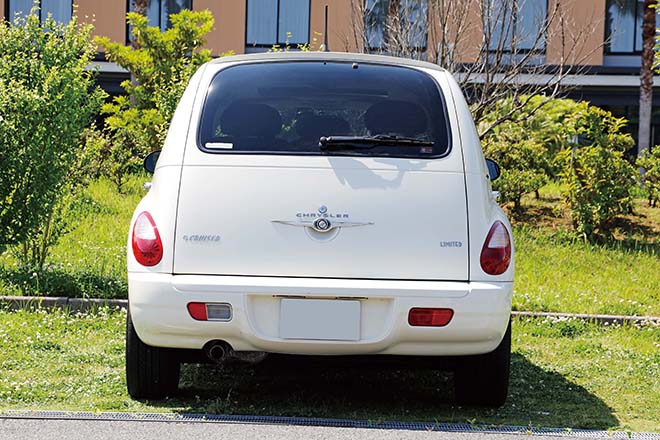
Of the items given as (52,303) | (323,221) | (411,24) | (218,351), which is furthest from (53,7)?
(323,221)

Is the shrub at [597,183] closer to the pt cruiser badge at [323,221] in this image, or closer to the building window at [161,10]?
the pt cruiser badge at [323,221]

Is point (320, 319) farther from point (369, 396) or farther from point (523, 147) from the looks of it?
point (523, 147)

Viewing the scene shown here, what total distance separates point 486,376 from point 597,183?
827 cm

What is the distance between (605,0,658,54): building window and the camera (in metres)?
25.8

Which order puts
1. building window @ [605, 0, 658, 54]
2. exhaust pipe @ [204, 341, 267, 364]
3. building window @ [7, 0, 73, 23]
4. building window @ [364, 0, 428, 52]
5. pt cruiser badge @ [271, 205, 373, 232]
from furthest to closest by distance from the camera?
building window @ [7, 0, 73, 23] → building window @ [605, 0, 658, 54] → building window @ [364, 0, 428, 52] → exhaust pipe @ [204, 341, 267, 364] → pt cruiser badge @ [271, 205, 373, 232]

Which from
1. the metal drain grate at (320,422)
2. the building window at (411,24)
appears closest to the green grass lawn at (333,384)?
the metal drain grate at (320,422)

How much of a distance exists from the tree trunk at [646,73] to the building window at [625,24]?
134 inches

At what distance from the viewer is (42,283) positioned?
9203mm

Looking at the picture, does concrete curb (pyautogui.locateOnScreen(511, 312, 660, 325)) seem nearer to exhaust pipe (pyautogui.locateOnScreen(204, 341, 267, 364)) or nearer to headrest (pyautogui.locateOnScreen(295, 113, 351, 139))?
headrest (pyautogui.locateOnScreen(295, 113, 351, 139))

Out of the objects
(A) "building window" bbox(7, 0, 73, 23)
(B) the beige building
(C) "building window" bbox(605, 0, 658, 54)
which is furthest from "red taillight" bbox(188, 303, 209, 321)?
(A) "building window" bbox(7, 0, 73, 23)

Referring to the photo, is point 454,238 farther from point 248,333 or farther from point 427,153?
point 248,333

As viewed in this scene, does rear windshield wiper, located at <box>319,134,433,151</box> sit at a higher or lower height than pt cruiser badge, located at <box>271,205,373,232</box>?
higher

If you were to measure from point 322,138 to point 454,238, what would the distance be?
825 mm

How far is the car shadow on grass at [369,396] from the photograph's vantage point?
5.88 m
